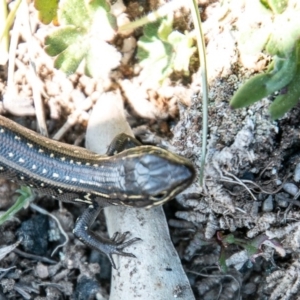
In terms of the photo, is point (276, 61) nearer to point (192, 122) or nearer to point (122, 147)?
point (192, 122)

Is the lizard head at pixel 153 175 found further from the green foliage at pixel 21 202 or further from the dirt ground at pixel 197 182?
the green foliage at pixel 21 202

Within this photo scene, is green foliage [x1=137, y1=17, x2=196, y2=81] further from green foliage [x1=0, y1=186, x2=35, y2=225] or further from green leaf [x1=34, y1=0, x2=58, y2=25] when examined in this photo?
green foliage [x1=0, y1=186, x2=35, y2=225]

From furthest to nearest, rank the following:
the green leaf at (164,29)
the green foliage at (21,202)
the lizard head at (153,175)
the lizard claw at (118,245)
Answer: the green foliage at (21,202) < the lizard claw at (118,245) < the green leaf at (164,29) < the lizard head at (153,175)

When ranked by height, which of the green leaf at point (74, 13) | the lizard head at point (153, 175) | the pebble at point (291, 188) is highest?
the green leaf at point (74, 13)

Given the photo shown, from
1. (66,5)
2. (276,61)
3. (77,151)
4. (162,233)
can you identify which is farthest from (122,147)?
(276,61)

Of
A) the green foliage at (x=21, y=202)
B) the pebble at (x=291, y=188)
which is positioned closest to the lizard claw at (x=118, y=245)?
the green foliage at (x=21, y=202)

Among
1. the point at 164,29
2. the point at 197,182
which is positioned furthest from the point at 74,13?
the point at 197,182
